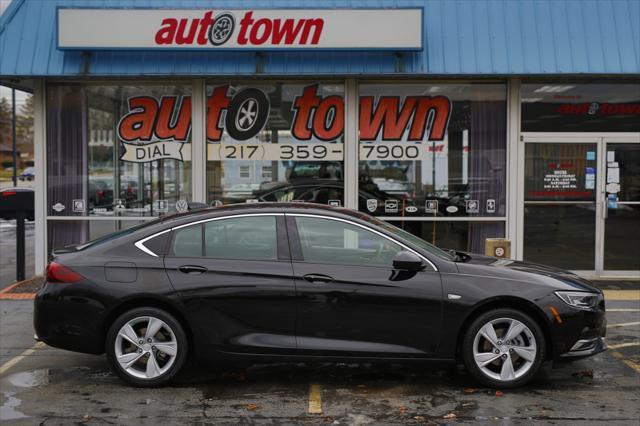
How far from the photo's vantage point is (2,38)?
10312 mm

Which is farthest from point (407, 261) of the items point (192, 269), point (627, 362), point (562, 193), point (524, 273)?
point (562, 193)

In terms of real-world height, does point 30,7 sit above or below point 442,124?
above

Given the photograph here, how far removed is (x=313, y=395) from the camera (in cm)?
583

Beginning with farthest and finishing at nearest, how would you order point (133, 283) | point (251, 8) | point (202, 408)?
point (251, 8) → point (133, 283) → point (202, 408)

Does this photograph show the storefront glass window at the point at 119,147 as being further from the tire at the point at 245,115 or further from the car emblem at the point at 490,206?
the car emblem at the point at 490,206

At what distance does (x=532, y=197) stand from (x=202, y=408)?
284 inches

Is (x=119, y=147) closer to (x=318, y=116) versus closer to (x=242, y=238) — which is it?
(x=318, y=116)

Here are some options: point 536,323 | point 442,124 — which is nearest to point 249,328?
point 536,323

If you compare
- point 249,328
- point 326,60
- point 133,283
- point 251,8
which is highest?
point 251,8

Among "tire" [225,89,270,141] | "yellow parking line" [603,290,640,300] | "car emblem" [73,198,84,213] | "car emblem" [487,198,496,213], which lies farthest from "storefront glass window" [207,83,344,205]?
"yellow parking line" [603,290,640,300]

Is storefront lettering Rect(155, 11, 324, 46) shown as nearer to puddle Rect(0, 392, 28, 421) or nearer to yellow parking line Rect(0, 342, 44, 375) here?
yellow parking line Rect(0, 342, 44, 375)

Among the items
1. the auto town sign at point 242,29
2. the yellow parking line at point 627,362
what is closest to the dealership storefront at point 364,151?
Result: the auto town sign at point 242,29

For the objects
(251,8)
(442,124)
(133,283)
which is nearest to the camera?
(133,283)

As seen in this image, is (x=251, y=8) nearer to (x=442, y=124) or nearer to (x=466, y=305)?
(x=442, y=124)
